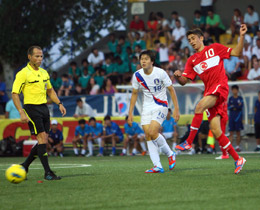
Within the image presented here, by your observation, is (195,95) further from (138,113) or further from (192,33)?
(192,33)

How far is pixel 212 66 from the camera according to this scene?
934cm

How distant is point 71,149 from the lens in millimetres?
21641

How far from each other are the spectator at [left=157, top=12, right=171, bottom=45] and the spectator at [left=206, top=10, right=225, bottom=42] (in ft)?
6.20

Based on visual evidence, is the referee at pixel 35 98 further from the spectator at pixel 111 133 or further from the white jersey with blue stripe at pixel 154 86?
the spectator at pixel 111 133

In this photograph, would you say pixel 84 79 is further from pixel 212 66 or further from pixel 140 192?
pixel 140 192

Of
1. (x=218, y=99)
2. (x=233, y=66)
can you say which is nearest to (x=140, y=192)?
(x=218, y=99)

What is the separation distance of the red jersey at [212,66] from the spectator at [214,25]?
14729mm

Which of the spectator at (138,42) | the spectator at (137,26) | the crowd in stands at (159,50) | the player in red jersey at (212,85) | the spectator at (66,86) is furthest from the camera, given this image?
the spectator at (137,26)

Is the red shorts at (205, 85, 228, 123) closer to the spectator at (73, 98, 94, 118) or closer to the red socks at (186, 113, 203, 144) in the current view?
the red socks at (186, 113, 203, 144)

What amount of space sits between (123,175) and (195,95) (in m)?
A: 11.8

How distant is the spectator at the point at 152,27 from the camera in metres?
25.8

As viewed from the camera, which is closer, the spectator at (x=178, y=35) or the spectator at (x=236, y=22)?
the spectator at (x=236, y=22)

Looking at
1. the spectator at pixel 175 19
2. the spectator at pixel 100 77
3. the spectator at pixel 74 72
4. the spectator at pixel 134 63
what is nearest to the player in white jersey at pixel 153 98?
the spectator at pixel 134 63

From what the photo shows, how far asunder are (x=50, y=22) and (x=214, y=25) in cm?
857
